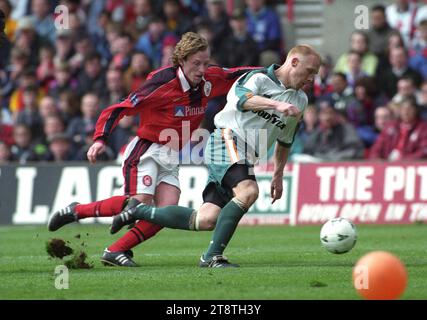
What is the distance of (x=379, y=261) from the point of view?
706 cm

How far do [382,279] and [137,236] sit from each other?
331cm

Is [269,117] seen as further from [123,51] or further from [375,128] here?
[123,51]

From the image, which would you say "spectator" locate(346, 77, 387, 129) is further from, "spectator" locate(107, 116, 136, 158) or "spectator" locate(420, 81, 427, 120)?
"spectator" locate(107, 116, 136, 158)

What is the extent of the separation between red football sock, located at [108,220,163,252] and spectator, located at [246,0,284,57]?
9159mm

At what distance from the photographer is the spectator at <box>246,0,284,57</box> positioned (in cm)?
1862

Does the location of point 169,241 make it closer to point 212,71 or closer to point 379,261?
point 212,71

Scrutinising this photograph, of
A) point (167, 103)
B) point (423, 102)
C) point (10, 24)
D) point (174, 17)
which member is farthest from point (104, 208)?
point (10, 24)

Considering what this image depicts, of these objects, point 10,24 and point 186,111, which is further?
point 10,24

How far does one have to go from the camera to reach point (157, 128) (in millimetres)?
9898

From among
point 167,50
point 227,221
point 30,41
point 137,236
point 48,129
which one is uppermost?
point 30,41

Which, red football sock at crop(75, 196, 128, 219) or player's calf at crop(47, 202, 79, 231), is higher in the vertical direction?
red football sock at crop(75, 196, 128, 219)

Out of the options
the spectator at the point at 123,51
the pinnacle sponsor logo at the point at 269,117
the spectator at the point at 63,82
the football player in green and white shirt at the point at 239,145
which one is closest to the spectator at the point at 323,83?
the spectator at the point at 123,51

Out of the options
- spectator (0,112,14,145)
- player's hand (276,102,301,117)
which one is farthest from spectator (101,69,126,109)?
player's hand (276,102,301,117)
